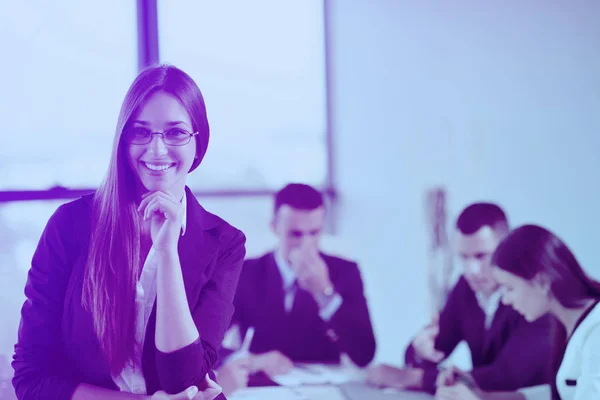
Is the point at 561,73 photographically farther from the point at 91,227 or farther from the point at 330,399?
the point at 91,227

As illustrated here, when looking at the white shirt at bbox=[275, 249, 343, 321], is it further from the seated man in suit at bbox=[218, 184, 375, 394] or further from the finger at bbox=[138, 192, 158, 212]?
the finger at bbox=[138, 192, 158, 212]

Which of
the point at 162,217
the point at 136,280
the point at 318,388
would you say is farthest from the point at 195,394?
the point at 318,388

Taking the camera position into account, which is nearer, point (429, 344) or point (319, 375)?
point (319, 375)

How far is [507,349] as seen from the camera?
212 cm

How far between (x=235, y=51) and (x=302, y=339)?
0.99 m

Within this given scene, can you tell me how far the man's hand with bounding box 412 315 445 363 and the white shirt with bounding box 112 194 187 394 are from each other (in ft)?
3.98

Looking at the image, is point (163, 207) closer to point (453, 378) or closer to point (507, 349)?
point (453, 378)

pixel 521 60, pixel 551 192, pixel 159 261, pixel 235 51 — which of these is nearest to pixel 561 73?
pixel 521 60

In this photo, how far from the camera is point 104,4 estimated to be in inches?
70.7

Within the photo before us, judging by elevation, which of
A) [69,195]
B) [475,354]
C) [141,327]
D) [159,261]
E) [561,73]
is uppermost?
[561,73]

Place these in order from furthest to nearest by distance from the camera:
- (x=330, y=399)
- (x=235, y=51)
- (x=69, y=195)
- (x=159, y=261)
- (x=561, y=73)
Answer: (x=561, y=73) < (x=235, y=51) < (x=330, y=399) < (x=69, y=195) < (x=159, y=261)

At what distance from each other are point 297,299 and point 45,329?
112 cm

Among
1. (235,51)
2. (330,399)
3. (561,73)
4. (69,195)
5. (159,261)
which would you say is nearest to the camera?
(159,261)

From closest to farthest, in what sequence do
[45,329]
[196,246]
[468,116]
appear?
[45,329] → [196,246] → [468,116]
